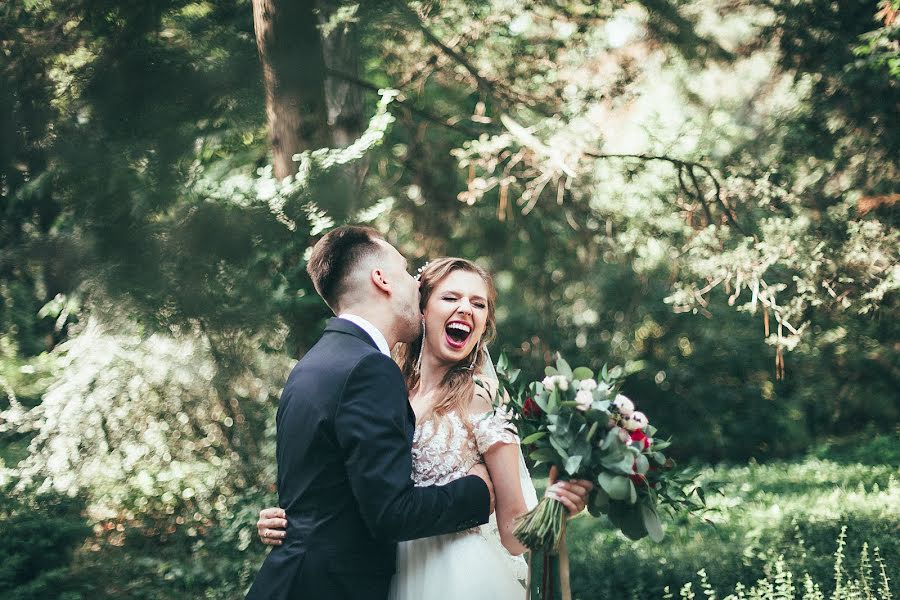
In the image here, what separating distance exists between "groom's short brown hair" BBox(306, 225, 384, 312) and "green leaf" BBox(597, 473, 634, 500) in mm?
1137

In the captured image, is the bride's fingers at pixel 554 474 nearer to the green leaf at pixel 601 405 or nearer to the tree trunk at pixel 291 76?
the green leaf at pixel 601 405

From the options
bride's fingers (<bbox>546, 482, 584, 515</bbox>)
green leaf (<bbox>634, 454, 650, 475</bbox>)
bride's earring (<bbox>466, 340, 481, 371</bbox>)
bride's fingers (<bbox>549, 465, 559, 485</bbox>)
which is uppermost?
bride's earring (<bbox>466, 340, 481, 371</bbox>)

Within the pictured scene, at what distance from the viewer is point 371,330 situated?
2.98 m

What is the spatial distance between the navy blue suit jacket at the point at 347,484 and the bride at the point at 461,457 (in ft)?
0.60

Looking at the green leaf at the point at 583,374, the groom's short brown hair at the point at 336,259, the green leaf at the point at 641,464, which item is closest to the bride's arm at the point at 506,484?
the green leaf at the point at 583,374

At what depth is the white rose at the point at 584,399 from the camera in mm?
2678

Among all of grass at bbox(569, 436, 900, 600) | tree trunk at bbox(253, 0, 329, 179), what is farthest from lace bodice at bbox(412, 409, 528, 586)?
tree trunk at bbox(253, 0, 329, 179)

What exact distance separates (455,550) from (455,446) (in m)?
0.38

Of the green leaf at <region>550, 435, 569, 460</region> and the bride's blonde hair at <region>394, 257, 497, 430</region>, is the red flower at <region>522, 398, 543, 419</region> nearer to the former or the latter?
the green leaf at <region>550, 435, 569, 460</region>

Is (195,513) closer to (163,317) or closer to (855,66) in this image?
(163,317)

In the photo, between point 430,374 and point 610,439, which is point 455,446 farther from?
point 610,439

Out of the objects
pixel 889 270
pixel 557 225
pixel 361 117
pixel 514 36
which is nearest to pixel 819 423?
pixel 557 225

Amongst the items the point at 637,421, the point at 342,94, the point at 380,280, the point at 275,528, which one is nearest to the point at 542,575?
the point at 637,421

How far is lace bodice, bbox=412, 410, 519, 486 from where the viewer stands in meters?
3.14
